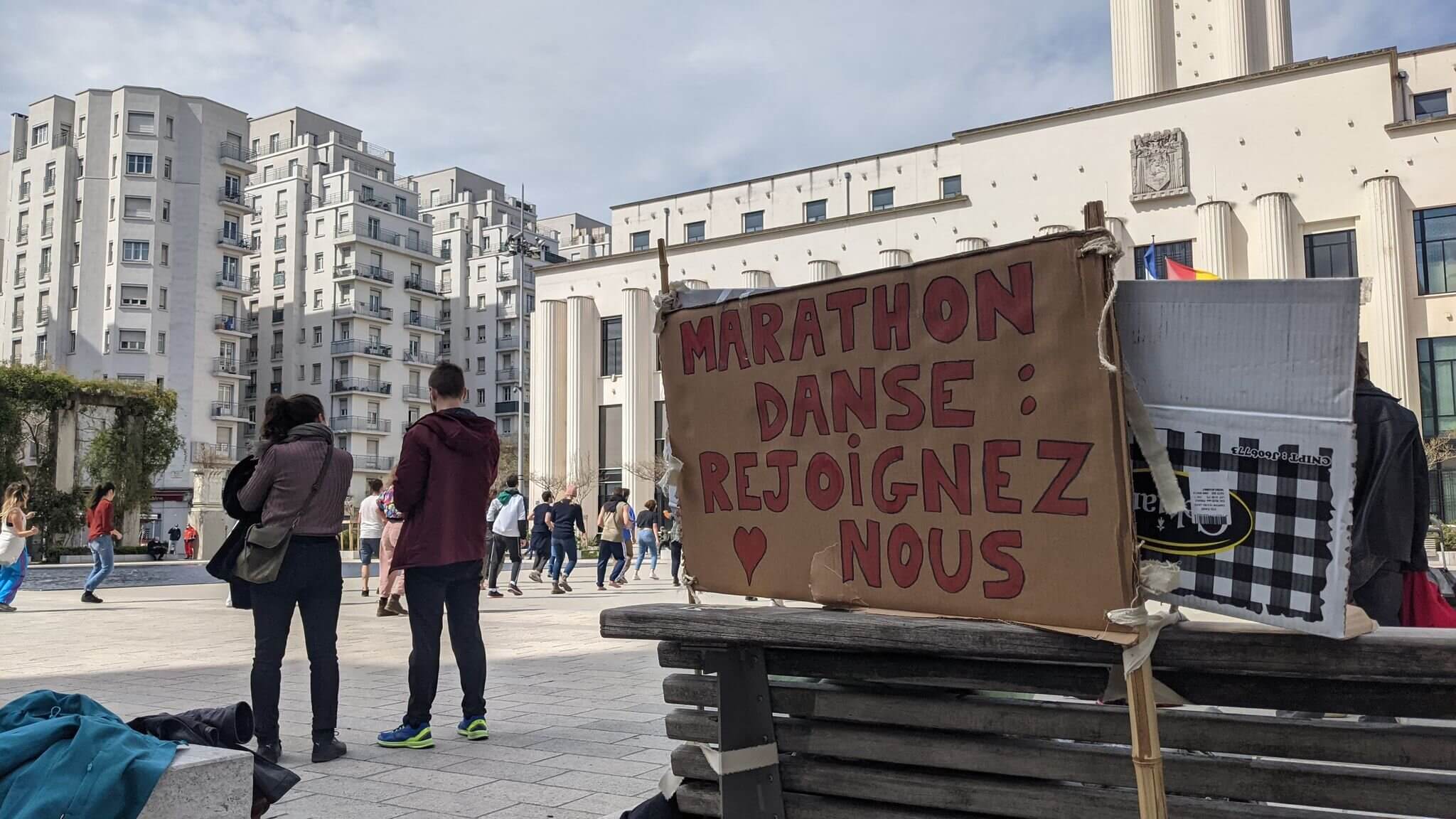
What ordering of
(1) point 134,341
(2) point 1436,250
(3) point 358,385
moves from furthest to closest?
(3) point 358,385
(1) point 134,341
(2) point 1436,250

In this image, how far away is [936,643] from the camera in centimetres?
248

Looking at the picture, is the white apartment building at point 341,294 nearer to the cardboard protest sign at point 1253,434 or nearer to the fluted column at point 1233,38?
the fluted column at point 1233,38

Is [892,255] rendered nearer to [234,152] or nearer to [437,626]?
[437,626]

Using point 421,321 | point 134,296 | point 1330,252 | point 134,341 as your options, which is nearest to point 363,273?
point 421,321

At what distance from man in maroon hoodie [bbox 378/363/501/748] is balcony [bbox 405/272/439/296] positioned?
8392cm

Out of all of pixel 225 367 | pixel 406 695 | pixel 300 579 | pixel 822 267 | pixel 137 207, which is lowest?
pixel 406 695

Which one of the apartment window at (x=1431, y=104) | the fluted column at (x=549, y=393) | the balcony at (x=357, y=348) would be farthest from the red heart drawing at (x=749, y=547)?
the balcony at (x=357, y=348)

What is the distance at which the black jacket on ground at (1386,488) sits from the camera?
4555mm

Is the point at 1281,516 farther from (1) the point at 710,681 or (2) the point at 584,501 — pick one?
(2) the point at 584,501

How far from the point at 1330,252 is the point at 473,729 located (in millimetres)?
38374

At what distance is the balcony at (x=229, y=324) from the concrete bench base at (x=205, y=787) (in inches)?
2935

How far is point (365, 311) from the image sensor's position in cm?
8194

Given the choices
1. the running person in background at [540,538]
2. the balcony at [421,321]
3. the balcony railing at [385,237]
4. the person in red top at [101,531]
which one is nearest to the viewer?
the person in red top at [101,531]

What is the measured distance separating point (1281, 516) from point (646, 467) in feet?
156
